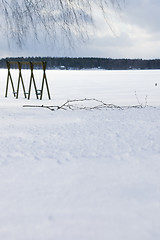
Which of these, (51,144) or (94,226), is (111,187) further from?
(51,144)

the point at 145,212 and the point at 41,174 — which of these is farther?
the point at 41,174

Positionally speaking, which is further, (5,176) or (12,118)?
(12,118)

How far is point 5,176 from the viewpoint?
2.46m

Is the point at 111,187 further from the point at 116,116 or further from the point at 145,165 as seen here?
the point at 116,116

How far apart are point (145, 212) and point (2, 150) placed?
1.73 metres

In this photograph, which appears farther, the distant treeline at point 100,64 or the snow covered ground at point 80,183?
the distant treeline at point 100,64

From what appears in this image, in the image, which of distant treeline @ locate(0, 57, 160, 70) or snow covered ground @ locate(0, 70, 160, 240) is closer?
snow covered ground @ locate(0, 70, 160, 240)

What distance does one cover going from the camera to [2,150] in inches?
Result: 124

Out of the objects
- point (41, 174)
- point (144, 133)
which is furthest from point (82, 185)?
point (144, 133)

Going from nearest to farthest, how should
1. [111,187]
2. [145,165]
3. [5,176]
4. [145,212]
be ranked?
[145,212] < [111,187] < [5,176] < [145,165]

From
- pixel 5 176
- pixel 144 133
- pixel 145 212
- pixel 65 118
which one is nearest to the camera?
pixel 145 212

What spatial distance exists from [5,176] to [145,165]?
114 centimetres

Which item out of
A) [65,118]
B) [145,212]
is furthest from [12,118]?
[145,212]

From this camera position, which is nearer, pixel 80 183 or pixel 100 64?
pixel 80 183
